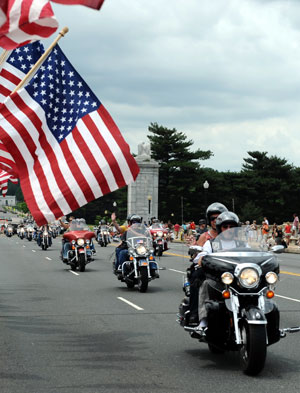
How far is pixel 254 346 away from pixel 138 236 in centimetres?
907

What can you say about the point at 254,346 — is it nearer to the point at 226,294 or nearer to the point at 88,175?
the point at 226,294

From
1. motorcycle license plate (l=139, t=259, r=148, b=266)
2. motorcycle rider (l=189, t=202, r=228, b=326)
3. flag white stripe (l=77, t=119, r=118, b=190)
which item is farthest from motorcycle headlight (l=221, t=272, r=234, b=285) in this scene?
motorcycle license plate (l=139, t=259, r=148, b=266)

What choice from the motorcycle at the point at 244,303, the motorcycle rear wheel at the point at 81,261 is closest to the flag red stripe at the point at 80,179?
the motorcycle at the point at 244,303

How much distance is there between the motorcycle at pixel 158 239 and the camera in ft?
101

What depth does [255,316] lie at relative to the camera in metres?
6.71

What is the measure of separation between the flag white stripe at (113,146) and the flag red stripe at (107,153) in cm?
5

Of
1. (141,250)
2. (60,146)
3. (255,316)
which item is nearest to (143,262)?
(141,250)

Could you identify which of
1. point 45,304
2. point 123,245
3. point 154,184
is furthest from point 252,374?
point 154,184

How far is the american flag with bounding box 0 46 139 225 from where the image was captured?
10.1 m

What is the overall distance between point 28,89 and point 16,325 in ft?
12.2

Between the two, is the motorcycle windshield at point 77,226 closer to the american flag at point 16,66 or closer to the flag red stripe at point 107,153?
the american flag at point 16,66

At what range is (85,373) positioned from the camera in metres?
7.11

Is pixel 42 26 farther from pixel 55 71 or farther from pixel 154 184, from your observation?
pixel 154 184

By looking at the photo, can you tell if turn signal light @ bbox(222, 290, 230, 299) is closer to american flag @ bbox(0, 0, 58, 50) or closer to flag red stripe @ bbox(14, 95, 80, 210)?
american flag @ bbox(0, 0, 58, 50)
